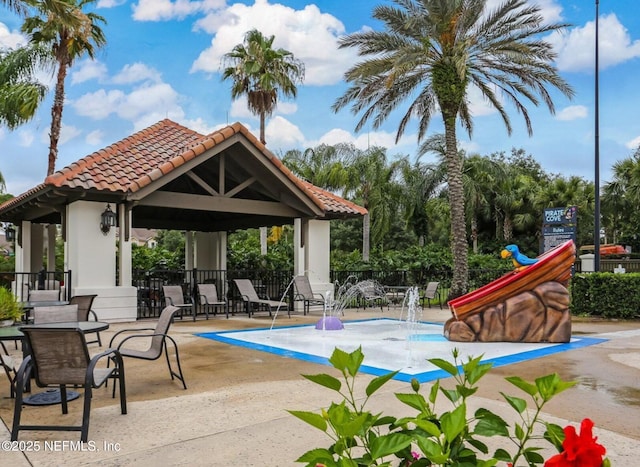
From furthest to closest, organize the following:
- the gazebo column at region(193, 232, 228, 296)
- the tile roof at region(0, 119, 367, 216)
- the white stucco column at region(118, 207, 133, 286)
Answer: the gazebo column at region(193, 232, 228, 296) < the white stucco column at region(118, 207, 133, 286) < the tile roof at region(0, 119, 367, 216)

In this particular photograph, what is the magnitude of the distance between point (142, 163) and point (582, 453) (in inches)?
555

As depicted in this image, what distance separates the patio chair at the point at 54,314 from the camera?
6.66m

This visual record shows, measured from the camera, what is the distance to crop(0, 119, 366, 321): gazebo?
12.7m

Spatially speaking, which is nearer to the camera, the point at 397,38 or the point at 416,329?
the point at 416,329

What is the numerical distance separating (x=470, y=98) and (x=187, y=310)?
11751mm

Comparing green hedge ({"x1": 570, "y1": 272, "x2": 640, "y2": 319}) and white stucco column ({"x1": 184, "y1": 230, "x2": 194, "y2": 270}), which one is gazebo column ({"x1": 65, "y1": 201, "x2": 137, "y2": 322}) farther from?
green hedge ({"x1": 570, "y1": 272, "x2": 640, "y2": 319})

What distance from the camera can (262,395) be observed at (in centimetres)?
613

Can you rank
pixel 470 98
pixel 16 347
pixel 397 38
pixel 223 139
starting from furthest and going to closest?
1. pixel 470 98
2. pixel 397 38
3. pixel 223 139
4. pixel 16 347

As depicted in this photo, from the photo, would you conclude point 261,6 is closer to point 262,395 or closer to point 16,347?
point 16,347

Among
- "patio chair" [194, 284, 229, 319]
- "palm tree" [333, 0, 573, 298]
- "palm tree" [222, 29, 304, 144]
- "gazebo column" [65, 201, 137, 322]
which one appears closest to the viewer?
"gazebo column" [65, 201, 137, 322]

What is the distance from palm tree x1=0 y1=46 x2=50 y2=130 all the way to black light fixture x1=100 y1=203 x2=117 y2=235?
986cm

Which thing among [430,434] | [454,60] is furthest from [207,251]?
[430,434]

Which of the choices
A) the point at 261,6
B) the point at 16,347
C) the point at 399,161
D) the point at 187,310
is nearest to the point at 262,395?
the point at 16,347

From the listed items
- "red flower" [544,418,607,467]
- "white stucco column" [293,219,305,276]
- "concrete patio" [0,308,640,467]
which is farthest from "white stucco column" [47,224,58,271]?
"red flower" [544,418,607,467]
